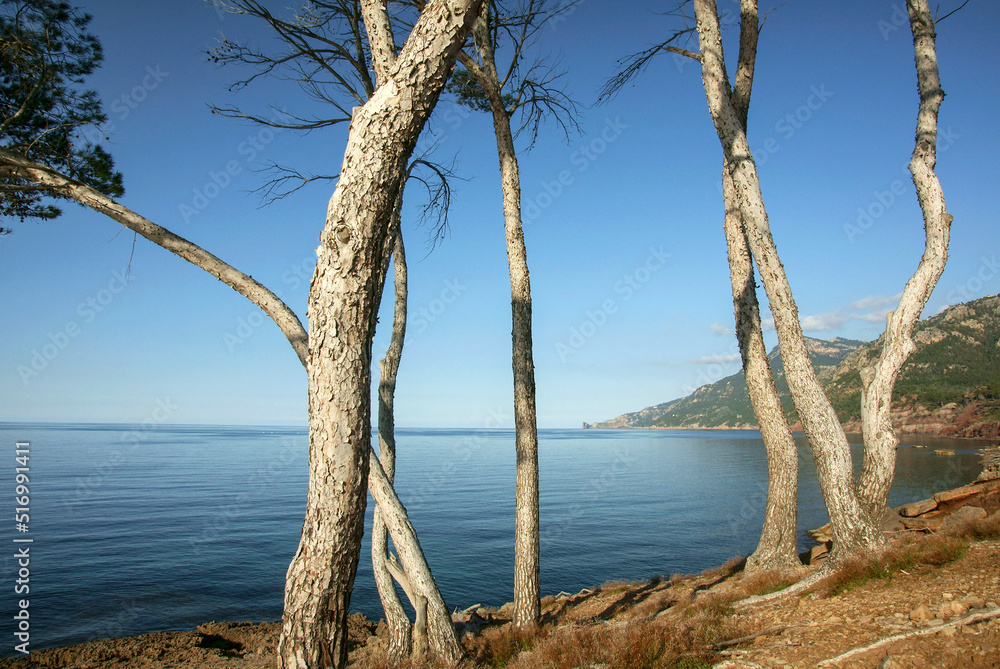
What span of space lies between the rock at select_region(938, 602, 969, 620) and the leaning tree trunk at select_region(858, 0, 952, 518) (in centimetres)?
240

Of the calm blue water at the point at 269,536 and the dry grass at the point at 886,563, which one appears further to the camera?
the calm blue water at the point at 269,536

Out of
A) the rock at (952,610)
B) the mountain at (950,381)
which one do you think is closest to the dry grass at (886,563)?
the rock at (952,610)

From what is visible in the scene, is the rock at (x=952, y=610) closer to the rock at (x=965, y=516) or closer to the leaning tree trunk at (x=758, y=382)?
the leaning tree trunk at (x=758, y=382)

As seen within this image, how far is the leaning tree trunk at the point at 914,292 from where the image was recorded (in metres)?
6.48

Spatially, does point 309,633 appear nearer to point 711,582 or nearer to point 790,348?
point 790,348

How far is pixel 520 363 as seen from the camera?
6.73m

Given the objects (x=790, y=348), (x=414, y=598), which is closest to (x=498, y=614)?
(x=414, y=598)

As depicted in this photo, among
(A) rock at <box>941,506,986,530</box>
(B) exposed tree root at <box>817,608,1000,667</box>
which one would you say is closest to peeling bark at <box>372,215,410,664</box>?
(B) exposed tree root at <box>817,608,1000,667</box>

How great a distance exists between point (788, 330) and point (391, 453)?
5.59 m

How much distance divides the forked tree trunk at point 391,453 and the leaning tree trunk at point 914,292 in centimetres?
594

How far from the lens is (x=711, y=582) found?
8.88 meters

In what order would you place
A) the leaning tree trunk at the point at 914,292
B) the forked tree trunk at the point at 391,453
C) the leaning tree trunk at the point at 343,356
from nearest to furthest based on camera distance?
the leaning tree trunk at the point at 343,356
the forked tree trunk at the point at 391,453
the leaning tree trunk at the point at 914,292

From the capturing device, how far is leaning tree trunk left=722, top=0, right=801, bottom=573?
7.42m

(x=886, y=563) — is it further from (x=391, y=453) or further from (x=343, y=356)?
(x=343, y=356)
